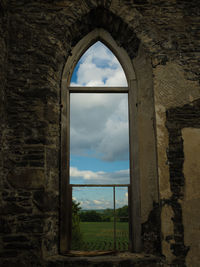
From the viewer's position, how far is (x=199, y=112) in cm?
435

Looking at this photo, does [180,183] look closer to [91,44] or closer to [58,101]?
[58,101]

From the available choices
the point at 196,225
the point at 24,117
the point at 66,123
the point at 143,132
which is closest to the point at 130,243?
the point at 196,225

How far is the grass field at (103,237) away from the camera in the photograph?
436 centimetres

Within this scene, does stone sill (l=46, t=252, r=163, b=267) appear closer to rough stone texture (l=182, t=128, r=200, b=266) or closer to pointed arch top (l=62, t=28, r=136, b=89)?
rough stone texture (l=182, t=128, r=200, b=266)

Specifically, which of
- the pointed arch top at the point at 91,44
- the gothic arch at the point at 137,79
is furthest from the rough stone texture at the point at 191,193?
the pointed arch top at the point at 91,44

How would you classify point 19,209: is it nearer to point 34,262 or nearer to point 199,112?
point 34,262

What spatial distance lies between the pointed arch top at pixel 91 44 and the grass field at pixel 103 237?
97.1 inches

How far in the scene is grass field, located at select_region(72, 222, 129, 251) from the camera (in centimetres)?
436

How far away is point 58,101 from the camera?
4586 millimetres

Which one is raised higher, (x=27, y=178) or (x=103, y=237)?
(x=27, y=178)

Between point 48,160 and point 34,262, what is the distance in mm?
1465

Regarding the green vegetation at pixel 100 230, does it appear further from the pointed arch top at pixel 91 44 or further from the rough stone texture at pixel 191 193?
the pointed arch top at pixel 91 44

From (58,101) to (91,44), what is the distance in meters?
1.34

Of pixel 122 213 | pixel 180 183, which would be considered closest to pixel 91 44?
pixel 180 183
